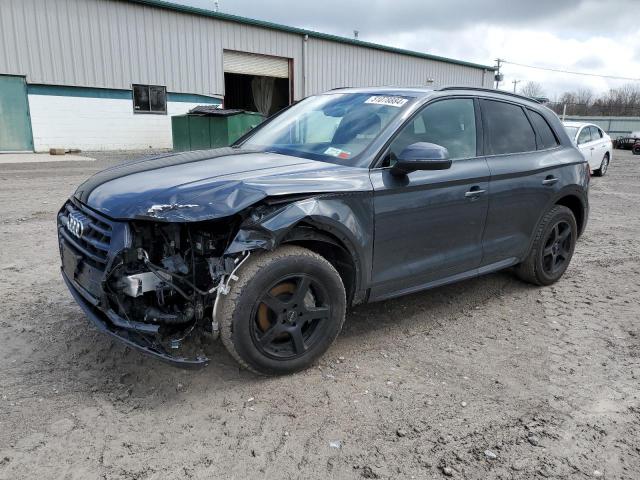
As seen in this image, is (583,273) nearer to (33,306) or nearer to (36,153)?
(33,306)

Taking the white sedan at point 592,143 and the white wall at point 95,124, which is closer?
the white sedan at point 592,143

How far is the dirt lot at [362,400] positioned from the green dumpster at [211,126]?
13535 mm

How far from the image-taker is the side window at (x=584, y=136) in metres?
13.5

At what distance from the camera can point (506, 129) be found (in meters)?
4.25

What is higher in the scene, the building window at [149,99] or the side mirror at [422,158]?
the building window at [149,99]

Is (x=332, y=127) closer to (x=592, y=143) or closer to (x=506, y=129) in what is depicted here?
(x=506, y=129)

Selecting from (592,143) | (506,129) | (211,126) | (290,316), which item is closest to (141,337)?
(290,316)

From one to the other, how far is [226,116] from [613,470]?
16.5m

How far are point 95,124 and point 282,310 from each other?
19262 millimetres

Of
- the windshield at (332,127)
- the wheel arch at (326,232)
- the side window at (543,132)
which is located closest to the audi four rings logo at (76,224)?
the wheel arch at (326,232)

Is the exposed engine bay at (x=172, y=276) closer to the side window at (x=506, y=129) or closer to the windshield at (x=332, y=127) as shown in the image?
the windshield at (x=332, y=127)

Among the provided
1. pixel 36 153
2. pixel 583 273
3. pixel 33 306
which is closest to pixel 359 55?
pixel 36 153

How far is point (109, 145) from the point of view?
20.2 metres

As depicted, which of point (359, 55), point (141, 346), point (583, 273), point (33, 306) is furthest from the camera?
point (359, 55)
